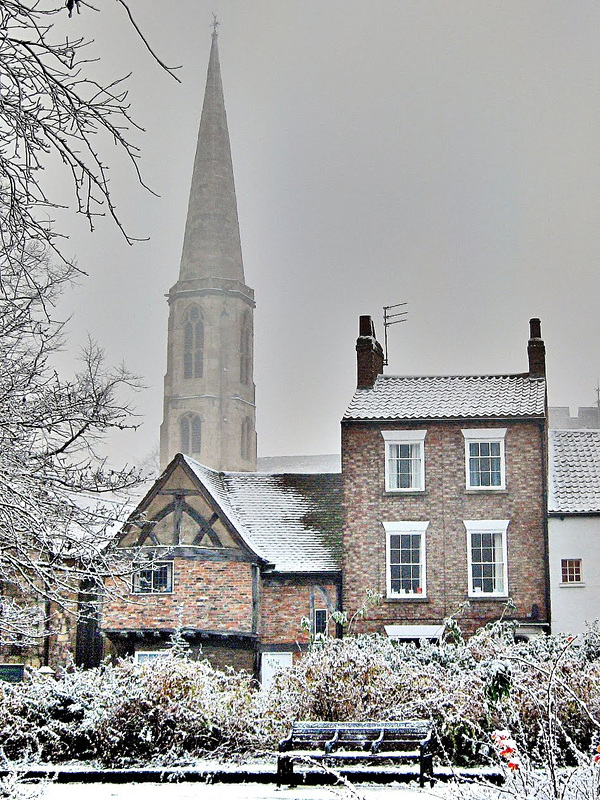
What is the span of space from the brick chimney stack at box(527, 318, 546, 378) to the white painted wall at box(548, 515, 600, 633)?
199 inches

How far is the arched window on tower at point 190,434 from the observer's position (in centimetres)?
7438

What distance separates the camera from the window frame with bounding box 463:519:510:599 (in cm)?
2764

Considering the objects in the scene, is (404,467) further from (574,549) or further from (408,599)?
(574,549)

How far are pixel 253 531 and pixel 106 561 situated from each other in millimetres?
18735

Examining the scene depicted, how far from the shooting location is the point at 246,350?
77.5 m

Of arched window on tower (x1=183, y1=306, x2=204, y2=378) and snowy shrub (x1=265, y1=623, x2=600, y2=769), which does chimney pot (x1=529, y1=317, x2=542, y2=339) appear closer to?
snowy shrub (x1=265, y1=623, x2=600, y2=769)

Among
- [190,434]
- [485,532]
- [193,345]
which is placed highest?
[193,345]

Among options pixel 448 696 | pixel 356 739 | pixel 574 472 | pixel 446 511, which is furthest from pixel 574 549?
pixel 356 739

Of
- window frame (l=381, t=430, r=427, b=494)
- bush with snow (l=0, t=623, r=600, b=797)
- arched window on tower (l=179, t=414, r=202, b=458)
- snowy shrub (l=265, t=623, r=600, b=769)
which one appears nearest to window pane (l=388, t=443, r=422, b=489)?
window frame (l=381, t=430, r=427, b=494)

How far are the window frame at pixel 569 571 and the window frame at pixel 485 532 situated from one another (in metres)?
1.44

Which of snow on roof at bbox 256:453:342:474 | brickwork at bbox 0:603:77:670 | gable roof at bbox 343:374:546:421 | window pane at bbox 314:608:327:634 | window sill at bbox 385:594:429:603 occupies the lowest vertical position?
brickwork at bbox 0:603:77:670

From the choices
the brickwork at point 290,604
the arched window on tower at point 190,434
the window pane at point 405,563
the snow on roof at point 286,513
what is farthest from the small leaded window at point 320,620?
the arched window on tower at point 190,434

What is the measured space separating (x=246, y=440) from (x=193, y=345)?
7.94m

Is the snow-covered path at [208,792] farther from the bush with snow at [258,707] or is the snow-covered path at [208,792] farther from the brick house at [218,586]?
the brick house at [218,586]
